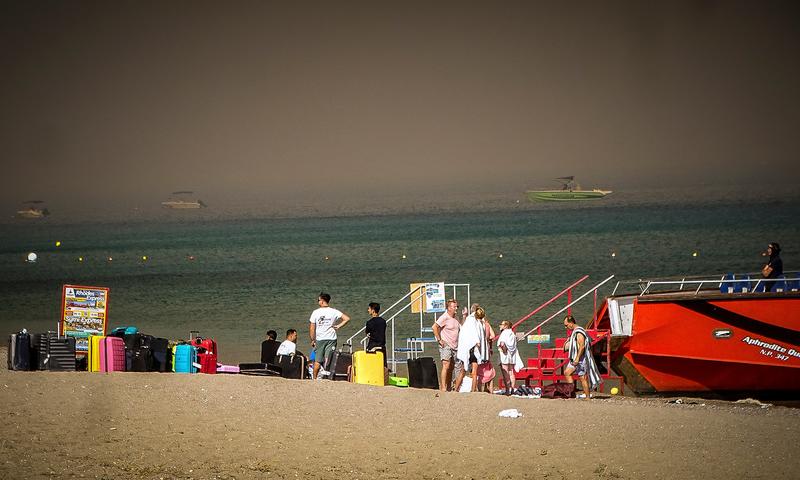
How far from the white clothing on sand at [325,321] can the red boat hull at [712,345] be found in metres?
4.49

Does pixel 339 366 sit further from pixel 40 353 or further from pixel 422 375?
pixel 40 353

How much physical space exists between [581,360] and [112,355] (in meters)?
6.66

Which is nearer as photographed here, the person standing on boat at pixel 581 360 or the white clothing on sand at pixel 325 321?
the person standing on boat at pixel 581 360

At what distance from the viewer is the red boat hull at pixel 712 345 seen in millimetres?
17031

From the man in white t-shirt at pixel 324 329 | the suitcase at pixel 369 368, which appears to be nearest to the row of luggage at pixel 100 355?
the man in white t-shirt at pixel 324 329

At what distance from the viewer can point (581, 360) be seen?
16.0 m

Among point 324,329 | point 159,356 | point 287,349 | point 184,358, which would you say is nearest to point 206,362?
point 184,358

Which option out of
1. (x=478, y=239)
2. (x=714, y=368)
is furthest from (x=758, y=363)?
(x=478, y=239)

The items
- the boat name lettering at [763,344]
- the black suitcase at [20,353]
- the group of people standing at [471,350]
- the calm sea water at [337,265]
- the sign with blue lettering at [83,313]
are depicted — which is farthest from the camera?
the calm sea water at [337,265]

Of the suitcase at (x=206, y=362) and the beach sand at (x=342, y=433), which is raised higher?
the suitcase at (x=206, y=362)

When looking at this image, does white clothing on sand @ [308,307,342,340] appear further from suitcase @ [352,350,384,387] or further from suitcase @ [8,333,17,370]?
suitcase @ [8,333,17,370]

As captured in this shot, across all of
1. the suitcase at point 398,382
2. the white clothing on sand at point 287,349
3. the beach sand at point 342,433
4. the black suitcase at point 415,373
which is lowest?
the beach sand at point 342,433

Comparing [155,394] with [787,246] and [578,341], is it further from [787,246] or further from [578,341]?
[787,246]

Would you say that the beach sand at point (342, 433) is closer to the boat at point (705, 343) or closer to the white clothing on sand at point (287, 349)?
the white clothing on sand at point (287, 349)
